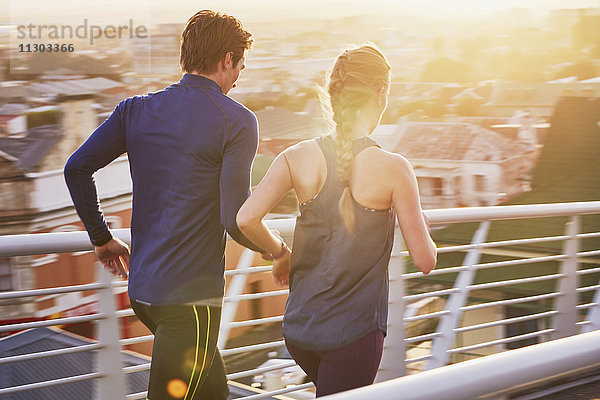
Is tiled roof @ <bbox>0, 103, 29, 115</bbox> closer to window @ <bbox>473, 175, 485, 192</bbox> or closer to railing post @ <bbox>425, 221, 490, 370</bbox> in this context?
window @ <bbox>473, 175, 485, 192</bbox>

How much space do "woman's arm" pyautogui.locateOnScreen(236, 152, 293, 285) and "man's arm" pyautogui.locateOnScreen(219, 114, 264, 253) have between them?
0.11 feet

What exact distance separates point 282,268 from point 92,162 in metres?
0.52

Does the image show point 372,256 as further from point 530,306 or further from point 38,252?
point 530,306

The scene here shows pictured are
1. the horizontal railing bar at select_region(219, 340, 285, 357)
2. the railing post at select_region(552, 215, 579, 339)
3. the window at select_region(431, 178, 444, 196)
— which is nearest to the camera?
the horizontal railing bar at select_region(219, 340, 285, 357)

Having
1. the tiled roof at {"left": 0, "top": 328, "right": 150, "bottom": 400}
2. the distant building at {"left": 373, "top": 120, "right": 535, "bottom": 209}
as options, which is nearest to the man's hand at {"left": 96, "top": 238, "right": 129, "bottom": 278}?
the tiled roof at {"left": 0, "top": 328, "right": 150, "bottom": 400}

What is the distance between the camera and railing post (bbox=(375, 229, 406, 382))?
10.6ft

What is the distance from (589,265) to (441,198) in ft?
76.7

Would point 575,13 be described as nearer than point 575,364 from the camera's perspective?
No

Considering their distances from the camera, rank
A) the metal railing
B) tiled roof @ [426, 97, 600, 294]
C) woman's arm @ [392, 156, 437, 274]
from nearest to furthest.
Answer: woman's arm @ [392, 156, 437, 274]
the metal railing
tiled roof @ [426, 97, 600, 294]

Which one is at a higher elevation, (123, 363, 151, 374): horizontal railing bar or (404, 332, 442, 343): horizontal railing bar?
(123, 363, 151, 374): horizontal railing bar

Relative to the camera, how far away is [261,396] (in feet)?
9.09

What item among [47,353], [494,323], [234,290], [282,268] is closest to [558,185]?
[494,323]

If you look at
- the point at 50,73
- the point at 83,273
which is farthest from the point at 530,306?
the point at 50,73

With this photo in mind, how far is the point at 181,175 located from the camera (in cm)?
177
